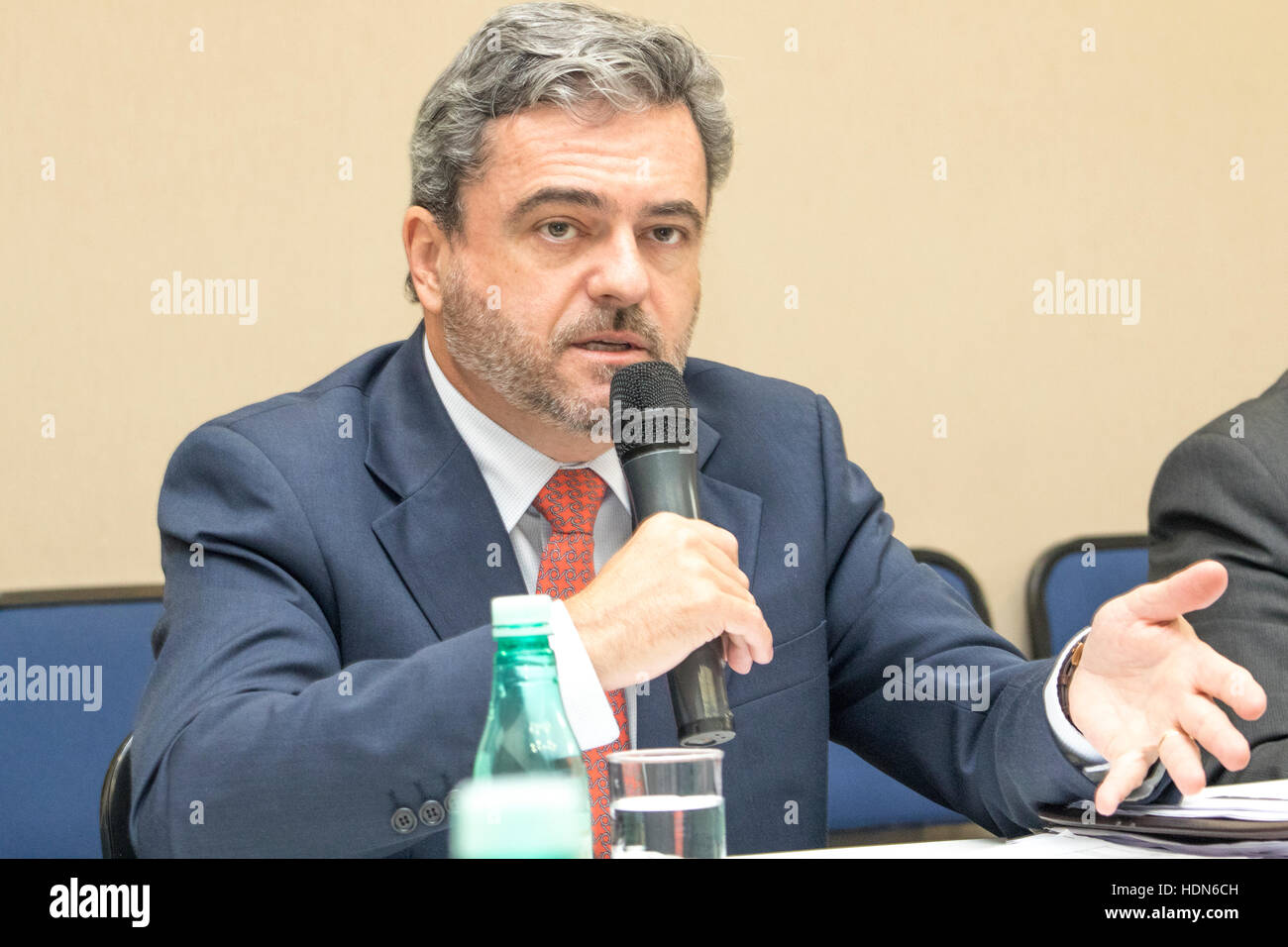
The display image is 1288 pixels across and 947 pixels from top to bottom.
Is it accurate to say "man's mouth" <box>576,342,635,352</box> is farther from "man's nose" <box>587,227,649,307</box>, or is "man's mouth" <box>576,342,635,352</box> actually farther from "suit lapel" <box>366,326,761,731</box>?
"suit lapel" <box>366,326,761,731</box>

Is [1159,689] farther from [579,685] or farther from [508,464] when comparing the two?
[508,464]

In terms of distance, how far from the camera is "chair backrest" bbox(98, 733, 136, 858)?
5.03ft

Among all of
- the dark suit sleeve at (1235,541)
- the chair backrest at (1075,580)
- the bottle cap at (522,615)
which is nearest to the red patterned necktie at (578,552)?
the bottle cap at (522,615)

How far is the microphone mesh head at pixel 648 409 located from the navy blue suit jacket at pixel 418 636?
271mm

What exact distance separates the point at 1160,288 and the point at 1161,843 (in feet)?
8.06

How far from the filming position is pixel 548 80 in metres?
1.71

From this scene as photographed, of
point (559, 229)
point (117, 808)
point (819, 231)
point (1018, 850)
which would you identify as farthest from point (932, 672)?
point (819, 231)

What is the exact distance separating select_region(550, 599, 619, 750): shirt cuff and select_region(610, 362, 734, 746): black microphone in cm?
7

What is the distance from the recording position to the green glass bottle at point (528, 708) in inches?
36.9

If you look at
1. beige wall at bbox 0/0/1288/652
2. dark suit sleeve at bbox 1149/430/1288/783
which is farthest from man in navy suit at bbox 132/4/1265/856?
beige wall at bbox 0/0/1288/652

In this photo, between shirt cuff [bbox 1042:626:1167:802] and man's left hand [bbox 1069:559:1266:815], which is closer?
man's left hand [bbox 1069:559:1266:815]
